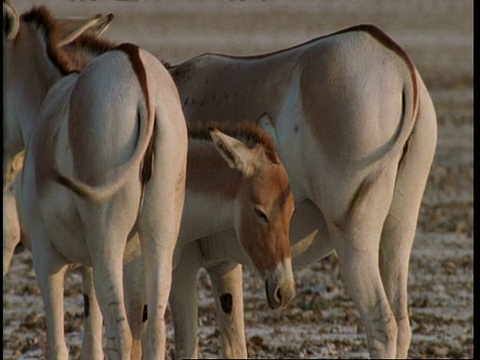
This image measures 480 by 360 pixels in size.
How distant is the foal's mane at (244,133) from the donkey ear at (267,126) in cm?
13

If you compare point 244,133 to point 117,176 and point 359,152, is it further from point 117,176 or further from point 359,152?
point 117,176

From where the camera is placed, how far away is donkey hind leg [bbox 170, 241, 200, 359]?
29.6 feet

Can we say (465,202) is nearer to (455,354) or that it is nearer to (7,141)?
Result: (455,354)

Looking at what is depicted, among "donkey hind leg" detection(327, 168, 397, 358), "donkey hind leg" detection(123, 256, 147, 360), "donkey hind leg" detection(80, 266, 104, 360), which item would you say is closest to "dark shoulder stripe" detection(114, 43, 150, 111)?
"donkey hind leg" detection(123, 256, 147, 360)

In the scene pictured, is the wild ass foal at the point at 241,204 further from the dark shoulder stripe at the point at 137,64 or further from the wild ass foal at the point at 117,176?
the dark shoulder stripe at the point at 137,64

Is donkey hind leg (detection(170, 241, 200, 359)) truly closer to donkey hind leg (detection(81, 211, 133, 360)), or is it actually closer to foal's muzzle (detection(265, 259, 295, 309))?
foal's muzzle (detection(265, 259, 295, 309))

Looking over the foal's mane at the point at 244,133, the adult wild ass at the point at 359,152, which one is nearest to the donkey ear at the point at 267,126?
the adult wild ass at the point at 359,152

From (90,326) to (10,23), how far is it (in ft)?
6.24

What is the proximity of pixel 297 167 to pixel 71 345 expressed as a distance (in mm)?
2654

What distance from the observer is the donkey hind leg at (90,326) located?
8.44 m

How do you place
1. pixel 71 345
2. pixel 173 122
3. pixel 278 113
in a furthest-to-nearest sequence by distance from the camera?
pixel 71 345 → pixel 278 113 → pixel 173 122

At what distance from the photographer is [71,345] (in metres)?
10.5

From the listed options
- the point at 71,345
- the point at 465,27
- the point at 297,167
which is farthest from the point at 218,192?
the point at 465,27
